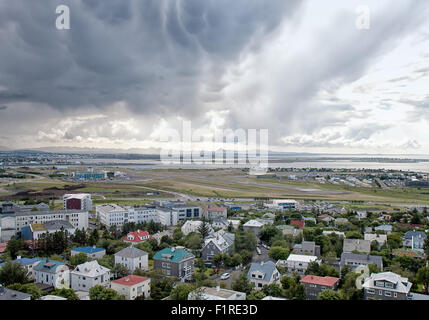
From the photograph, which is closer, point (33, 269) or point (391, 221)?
point (33, 269)

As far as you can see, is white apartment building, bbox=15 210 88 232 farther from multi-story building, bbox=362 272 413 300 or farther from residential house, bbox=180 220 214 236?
multi-story building, bbox=362 272 413 300

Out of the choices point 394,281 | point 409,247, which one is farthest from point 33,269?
point 409,247

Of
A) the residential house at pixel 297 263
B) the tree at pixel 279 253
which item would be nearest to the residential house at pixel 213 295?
the residential house at pixel 297 263

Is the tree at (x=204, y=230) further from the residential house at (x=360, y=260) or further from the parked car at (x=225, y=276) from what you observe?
the residential house at (x=360, y=260)

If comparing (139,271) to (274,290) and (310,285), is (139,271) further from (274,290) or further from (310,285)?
(310,285)

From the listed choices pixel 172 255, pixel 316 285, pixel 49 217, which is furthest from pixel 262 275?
pixel 49 217
